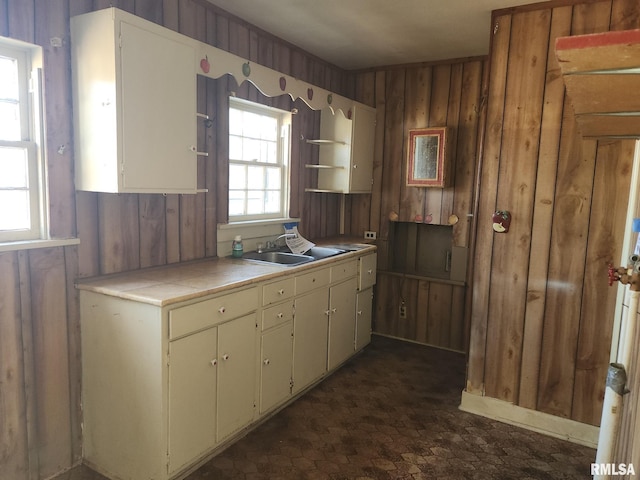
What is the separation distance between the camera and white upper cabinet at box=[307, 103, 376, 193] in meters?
4.10

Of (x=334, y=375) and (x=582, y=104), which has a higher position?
(x=582, y=104)

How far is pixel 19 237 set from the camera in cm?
213

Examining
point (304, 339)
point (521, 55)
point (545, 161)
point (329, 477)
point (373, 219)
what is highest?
point (521, 55)

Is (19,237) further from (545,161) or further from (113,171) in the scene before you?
(545,161)

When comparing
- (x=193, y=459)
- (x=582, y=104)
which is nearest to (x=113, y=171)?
(x=193, y=459)

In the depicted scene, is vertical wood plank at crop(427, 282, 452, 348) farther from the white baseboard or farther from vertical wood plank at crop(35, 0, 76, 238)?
vertical wood plank at crop(35, 0, 76, 238)

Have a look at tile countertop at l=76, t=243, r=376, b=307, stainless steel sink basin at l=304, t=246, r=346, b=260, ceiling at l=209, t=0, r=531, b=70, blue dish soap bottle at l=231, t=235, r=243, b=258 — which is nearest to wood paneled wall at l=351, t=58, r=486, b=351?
ceiling at l=209, t=0, r=531, b=70

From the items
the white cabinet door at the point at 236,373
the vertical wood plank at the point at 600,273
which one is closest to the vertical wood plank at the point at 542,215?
the vertical wood plank at the point at 600,273

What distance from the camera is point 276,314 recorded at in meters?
2.84

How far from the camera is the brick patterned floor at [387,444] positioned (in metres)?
2.41

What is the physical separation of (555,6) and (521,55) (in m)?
0.31

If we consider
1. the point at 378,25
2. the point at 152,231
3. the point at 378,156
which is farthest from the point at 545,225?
the point at 152,231

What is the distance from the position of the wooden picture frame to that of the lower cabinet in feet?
6.13

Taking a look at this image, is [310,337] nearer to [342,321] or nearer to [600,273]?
[342,321]
